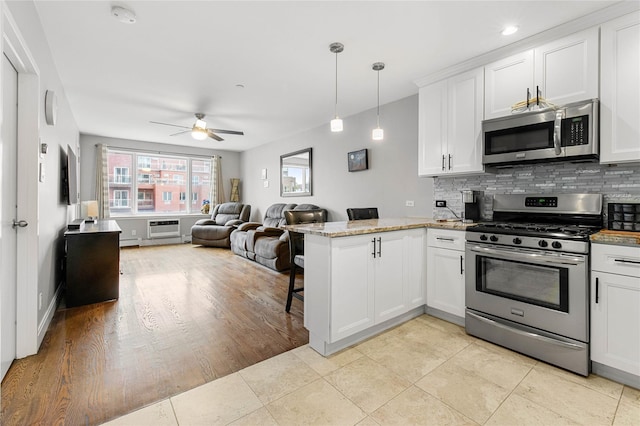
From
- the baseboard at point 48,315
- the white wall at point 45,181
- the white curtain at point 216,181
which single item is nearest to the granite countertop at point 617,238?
the white wall at point 45,181

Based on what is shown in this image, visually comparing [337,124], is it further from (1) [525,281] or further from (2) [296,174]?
(2) [296,174]

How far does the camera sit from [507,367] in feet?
6.71

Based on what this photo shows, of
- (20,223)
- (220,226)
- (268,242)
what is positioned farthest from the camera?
(220,226)

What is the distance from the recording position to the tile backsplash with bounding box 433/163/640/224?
2273mm

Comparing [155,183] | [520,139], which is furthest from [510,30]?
[155,183]

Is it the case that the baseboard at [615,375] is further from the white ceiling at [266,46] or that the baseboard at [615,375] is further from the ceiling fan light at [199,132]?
the ceiling fan light at [199,132]

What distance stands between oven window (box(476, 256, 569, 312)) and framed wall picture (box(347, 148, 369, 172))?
7.99 feet

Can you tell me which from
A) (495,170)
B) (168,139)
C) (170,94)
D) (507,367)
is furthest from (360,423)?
(168,139)

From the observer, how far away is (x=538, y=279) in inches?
85.7

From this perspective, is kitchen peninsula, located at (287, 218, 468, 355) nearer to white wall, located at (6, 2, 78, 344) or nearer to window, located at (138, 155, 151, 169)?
white wall, located at (6, 2, 78, 344)

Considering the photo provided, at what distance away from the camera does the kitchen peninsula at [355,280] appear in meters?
2.14

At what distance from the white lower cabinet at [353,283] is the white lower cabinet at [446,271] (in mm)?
296

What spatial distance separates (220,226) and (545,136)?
625 cm

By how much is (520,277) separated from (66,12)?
405cm
